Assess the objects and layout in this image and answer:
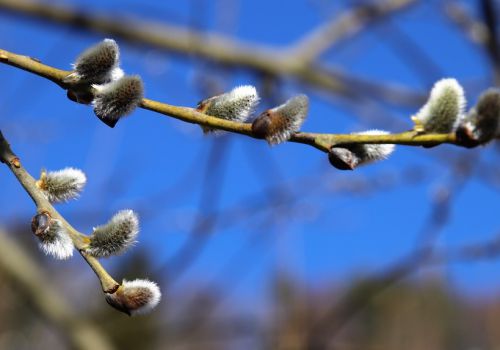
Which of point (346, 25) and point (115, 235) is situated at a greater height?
point (346, 25)

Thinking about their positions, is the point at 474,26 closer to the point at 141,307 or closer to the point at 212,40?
the point at 212,40

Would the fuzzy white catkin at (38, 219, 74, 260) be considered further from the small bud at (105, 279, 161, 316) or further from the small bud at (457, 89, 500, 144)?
the small bud at (457, 89, 500, 144)

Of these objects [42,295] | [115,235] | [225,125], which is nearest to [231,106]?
[225,125]

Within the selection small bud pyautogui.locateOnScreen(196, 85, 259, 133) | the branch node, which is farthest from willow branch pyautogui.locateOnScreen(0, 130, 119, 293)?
small bud pyautogui.locateOnScreen(196, 85, 259, 133)

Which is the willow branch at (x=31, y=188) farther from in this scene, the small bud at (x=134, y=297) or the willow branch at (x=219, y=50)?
the willow branch at (x=219, y=50)

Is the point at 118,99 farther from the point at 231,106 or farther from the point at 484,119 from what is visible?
the point at 484,119
